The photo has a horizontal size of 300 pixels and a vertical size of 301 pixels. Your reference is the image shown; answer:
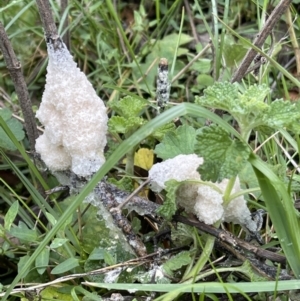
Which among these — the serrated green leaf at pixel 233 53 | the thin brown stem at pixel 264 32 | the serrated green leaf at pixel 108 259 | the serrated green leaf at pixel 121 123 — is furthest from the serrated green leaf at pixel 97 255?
the serrated green leaf at pixel 233 53

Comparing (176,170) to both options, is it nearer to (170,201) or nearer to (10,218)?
(170,201)

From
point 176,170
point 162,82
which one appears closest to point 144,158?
point 162,82

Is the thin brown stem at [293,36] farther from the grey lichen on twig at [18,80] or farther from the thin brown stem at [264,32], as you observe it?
the grey lichen on twig at [18,80]

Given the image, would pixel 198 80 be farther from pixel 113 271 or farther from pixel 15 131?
pixel 113 271

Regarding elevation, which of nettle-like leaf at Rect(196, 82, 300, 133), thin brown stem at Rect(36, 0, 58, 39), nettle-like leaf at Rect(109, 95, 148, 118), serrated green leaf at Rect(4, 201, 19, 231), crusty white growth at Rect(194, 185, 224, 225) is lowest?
serrated green leaf at Rect(4, 201, 19, 231)

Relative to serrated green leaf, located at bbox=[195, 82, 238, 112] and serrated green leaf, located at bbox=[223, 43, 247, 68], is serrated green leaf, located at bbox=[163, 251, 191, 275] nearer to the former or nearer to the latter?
serrated green leaf, located at bbox=[195, 82, 238, 112]

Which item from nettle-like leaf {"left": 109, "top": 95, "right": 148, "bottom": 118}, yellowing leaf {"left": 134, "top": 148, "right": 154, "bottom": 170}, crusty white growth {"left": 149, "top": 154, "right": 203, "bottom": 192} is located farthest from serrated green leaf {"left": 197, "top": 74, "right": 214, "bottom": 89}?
crusty white growth {"left": 149, "top": 154, "right": 203, "bottom": 192}
